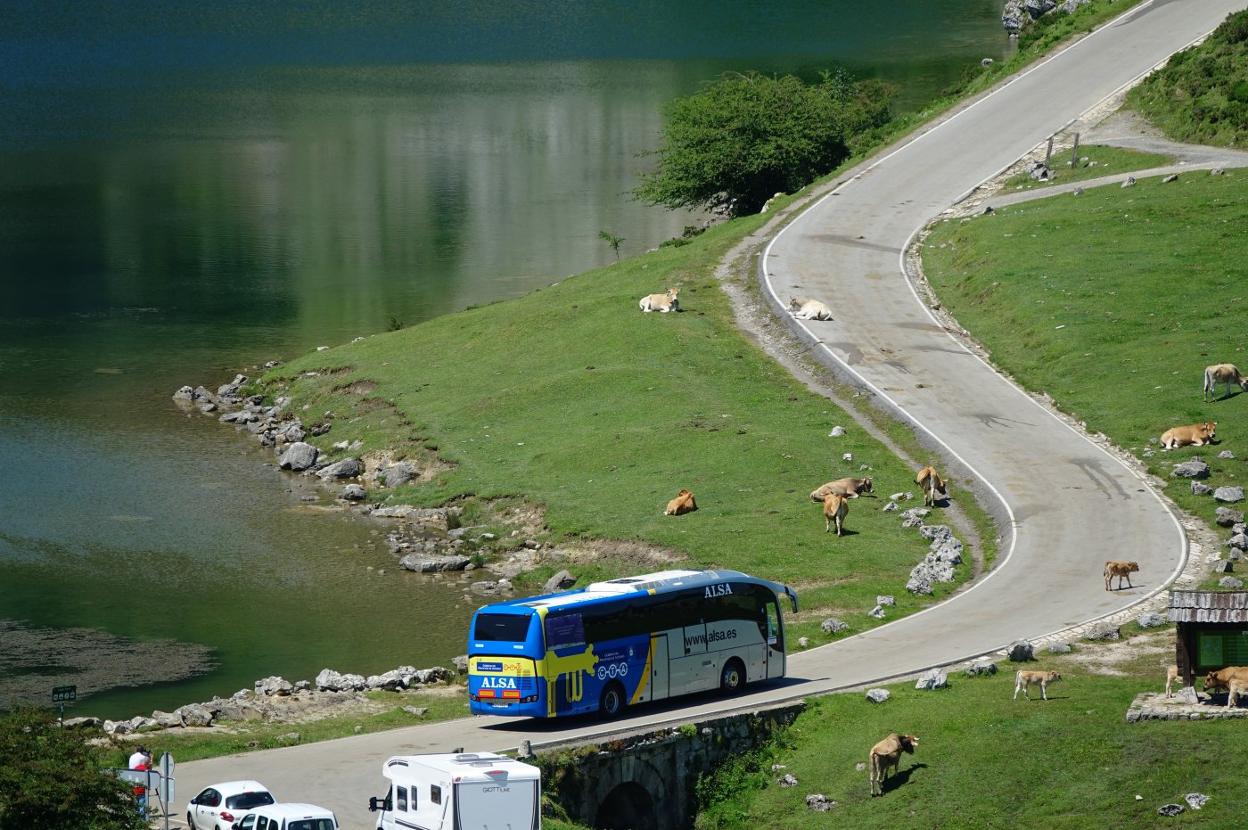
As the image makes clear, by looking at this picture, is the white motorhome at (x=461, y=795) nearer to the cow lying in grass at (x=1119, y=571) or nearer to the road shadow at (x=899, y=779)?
the road shadow at (x=899, y=779)

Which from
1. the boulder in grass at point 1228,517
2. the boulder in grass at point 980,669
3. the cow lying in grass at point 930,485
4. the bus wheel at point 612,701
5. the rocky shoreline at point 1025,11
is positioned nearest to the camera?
the bus wheel at point 612,701

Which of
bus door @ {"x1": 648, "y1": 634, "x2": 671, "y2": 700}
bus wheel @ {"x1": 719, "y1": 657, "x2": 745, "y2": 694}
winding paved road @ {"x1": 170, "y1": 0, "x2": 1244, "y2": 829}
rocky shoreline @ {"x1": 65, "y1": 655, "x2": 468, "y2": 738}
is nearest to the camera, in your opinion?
winding paved road @ {"x1": 170, "y1": 0, "x2": 1244, "y2": 829}

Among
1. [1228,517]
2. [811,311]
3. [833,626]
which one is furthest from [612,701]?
[811,311]

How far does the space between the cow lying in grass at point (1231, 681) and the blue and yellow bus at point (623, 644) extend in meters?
11.5

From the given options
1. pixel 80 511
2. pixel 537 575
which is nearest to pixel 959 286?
pixel 537 575

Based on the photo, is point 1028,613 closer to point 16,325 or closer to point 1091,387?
point 1091,387

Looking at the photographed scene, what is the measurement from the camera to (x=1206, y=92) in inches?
3888

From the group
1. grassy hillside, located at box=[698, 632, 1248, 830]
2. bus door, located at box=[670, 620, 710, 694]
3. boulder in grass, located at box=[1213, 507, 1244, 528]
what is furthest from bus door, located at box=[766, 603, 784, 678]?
boulder in grass, located at box=[1213, 507, 1244, 528]

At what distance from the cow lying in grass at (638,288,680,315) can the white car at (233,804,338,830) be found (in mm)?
51623

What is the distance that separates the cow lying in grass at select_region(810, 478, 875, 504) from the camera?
58.0m

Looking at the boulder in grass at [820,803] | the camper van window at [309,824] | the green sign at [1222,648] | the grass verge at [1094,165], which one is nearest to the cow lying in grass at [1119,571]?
the green sign at [1222,648]

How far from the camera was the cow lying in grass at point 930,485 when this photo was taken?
2281 inches

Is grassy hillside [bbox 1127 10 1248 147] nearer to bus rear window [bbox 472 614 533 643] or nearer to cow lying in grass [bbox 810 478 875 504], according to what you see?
cow lying in grass [bbox 810 478 875 504]

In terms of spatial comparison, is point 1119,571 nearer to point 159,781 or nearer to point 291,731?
point 291,731
